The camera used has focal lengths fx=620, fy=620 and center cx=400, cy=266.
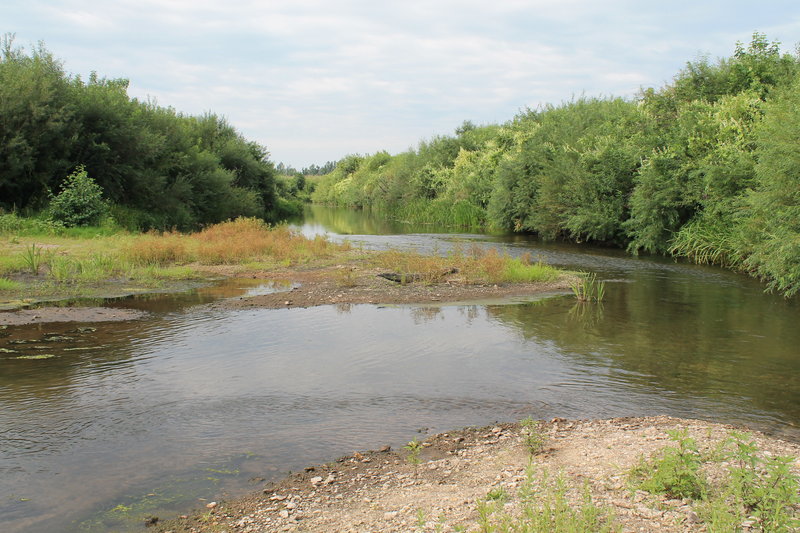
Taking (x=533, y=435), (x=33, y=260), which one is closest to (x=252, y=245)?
(x=33, y=260)

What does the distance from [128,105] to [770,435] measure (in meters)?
35.4

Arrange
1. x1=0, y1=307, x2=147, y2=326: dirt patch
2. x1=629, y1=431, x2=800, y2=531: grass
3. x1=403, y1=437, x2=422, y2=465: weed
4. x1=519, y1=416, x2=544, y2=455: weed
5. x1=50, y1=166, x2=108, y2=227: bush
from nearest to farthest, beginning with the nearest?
x1=629, y1=431, x2=800, y2=531: grass < x1=403, y1=437, x2=422, y2=465: weed < x1=519, y1=416, x2=544, y2=455: weed < x1=0, y1=307, x2=147, y2=326: dirt patch < x1=50, y1=166, x2=108, y2=227: bush

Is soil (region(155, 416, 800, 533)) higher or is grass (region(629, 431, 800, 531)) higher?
grass (region(629, 431, 800, 531))

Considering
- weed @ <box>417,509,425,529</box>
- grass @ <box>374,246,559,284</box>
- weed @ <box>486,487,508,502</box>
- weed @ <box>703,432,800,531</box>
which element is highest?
grass @ <box>374,246,559,284</box>

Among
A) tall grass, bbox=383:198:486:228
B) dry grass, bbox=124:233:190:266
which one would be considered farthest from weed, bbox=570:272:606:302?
tall grass, bbox=383:198:486:228

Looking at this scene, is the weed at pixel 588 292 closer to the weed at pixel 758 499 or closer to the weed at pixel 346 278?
the weed at pixel 346 278

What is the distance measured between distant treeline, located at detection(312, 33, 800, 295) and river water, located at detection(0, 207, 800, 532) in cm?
364

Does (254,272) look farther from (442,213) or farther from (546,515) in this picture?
(442,213)

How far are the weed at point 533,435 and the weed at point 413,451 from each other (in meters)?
1.27

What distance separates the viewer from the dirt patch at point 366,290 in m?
Answer: 16.9

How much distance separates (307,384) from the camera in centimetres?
1005

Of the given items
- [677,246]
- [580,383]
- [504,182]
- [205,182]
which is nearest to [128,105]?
[205,182]

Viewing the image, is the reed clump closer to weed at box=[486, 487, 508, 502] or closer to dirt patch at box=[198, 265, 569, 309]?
dirt patch at box=[198, 265, 569, 309]

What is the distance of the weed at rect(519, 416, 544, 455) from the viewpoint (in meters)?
7.07
